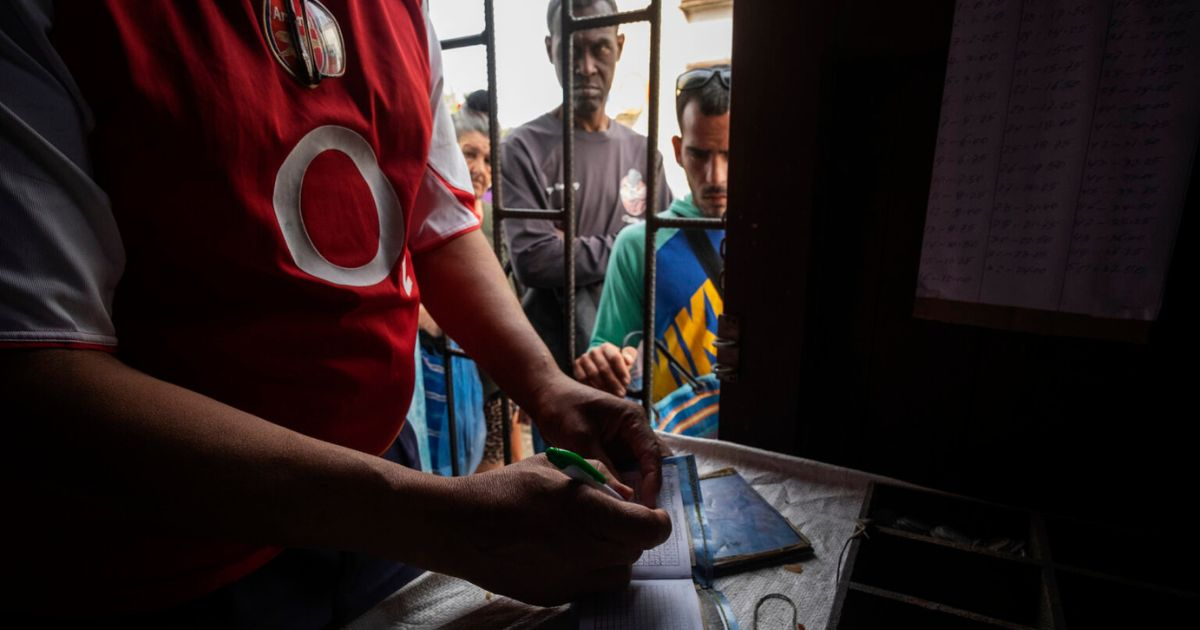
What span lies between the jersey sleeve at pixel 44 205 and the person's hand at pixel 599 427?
535 mm

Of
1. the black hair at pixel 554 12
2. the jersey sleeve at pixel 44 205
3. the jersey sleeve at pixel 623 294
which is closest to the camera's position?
the jersey sleeve at pixel 44 205

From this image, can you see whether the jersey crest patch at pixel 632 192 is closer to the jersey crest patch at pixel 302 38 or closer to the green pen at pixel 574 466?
the jersey crest patch at pixel 302 38

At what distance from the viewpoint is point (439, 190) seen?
3.08ft

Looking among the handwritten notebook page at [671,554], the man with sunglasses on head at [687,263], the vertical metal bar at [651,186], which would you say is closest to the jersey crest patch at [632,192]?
the man with sunglasses on head at [687,263]

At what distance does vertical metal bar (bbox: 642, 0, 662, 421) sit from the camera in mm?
1148

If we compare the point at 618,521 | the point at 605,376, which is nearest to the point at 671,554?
the point at 618,521

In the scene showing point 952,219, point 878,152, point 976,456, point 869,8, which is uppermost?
point 869,8

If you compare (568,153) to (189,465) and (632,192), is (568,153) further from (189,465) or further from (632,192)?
(632,192)

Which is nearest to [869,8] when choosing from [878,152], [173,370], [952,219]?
[878,152]

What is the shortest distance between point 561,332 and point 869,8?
1.88m

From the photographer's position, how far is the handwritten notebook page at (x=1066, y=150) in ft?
2.36

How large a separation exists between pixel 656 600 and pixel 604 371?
31.8 inches

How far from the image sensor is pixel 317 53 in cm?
68

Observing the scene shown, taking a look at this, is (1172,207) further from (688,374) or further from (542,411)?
(688,374)
